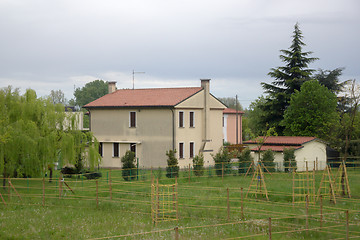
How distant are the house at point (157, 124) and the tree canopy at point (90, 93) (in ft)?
219

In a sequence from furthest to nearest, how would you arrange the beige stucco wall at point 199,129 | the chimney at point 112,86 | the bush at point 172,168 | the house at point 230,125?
the house at point 230,125 → the chimney at point 112,86 → the beige stucco wall at point 199,129 → the bush at point 172,168

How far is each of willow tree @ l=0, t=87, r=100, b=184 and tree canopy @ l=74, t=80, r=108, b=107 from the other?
80421 millimetres

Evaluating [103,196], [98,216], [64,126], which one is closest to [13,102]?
[64,126]

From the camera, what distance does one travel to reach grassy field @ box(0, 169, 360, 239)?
56.0ft

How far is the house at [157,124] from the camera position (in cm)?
4181

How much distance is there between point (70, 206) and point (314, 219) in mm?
12123

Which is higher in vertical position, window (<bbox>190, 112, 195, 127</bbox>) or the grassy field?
Answer: window (<bbox>190, 112, 195, 127</bbox>)

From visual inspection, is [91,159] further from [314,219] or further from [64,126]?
[314,219]

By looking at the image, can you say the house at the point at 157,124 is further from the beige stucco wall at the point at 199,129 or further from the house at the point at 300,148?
the house at the point at 300,148

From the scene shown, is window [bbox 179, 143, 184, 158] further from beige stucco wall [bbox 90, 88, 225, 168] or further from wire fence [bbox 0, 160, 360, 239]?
wire fence [bbox 0, 160, 360, 239]

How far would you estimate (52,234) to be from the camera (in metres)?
17.4

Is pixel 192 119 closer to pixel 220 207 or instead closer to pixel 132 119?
pixel 132 119

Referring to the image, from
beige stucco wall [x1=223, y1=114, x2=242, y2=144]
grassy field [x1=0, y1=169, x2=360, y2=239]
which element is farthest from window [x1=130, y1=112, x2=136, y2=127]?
beige stucco wall [x1=223, y1=114, x2=242, y2=144]

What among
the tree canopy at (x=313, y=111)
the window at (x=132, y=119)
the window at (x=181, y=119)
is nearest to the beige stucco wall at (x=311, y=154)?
the tree canopy at (x=313, y=111)
